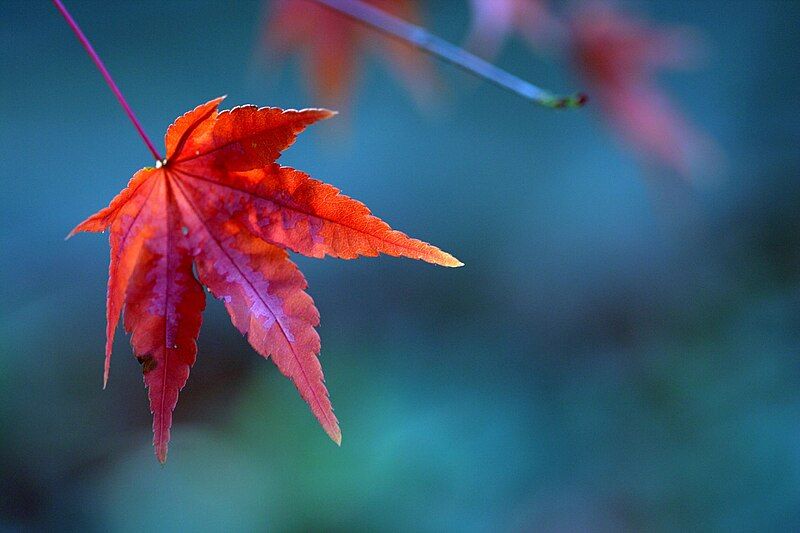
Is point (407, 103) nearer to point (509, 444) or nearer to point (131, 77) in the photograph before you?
point (131, 77)

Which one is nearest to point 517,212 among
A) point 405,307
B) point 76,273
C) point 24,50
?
point 405,307

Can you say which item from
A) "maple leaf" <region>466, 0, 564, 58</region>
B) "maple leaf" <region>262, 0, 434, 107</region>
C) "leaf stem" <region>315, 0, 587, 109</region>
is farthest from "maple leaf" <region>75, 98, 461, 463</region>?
"maple leaf" <region>262, 0, 434, 107</region>

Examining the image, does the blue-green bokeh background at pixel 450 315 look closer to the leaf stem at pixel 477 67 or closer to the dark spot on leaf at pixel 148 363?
the leaf stem at pixel 477 67

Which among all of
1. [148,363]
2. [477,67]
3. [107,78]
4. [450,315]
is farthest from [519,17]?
[450,315]

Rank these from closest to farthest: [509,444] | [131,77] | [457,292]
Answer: [509,444]
[457,292]
[131,77]

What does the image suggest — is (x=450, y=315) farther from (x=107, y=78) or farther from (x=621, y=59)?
(x=107, y=78)

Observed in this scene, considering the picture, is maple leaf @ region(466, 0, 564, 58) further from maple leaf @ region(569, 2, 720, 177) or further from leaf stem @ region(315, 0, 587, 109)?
leaf stem @ region(315, 0, 587, 109)

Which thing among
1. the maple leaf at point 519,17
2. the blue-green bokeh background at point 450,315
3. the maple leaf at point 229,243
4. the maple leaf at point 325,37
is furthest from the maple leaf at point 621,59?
the maple leaf at point 229,243
